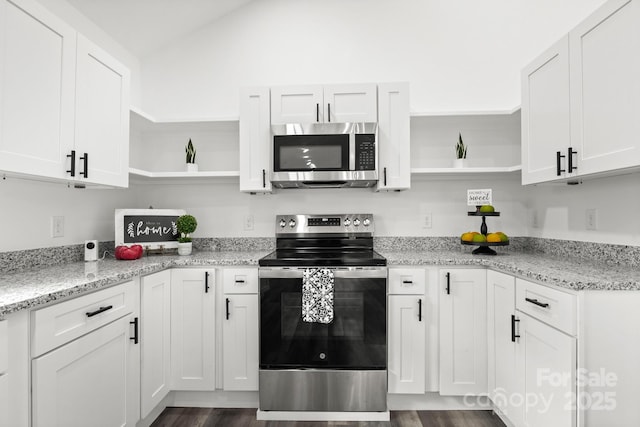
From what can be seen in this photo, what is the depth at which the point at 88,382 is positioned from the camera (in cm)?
138

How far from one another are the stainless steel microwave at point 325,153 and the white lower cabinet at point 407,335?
29.8 inches

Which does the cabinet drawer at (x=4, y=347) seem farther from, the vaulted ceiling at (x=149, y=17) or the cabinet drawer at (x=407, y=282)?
the vaulted ceiling at (x=149, y=17)

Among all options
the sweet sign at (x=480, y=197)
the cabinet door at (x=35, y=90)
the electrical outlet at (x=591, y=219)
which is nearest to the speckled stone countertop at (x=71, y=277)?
the cabinet door at (x=35, y=90)

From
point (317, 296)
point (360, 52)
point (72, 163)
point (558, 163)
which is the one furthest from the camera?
point (360, 52)

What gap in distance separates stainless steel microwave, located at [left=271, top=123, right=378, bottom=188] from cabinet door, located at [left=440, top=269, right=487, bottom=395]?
885 millimetres

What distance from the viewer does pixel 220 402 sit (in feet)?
7.14

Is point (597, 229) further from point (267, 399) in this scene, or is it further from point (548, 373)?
point (267, 399)

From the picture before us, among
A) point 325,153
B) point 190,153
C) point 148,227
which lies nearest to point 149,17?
point 190,153

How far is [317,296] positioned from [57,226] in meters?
1.57

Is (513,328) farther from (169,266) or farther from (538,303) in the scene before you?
(169,266)

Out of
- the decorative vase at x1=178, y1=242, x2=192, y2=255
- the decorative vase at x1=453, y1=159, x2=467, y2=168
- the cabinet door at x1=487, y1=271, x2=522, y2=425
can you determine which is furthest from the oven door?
the decorative vase at x1=453, y1=159, x2=467, y2=168

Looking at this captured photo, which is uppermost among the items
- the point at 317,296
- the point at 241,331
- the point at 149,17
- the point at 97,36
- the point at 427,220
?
the point at 149,17

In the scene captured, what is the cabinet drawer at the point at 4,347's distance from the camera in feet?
3.27

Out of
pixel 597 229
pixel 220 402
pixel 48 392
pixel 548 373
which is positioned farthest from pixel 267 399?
pixel 597 229
